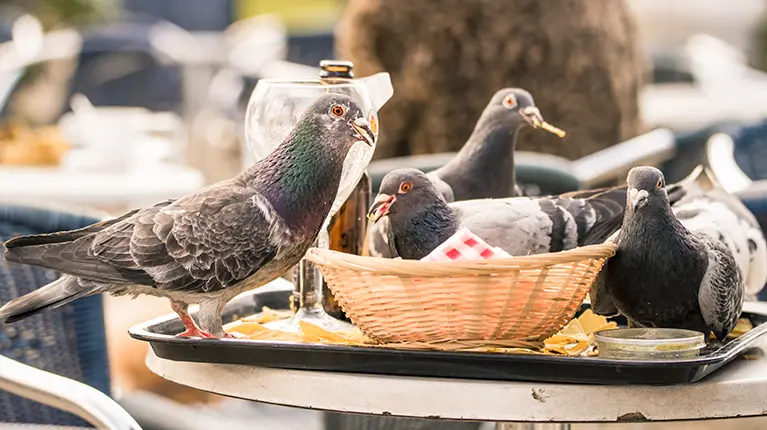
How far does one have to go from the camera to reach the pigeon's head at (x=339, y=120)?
6.08 feet

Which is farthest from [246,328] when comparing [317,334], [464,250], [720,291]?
[720,291]

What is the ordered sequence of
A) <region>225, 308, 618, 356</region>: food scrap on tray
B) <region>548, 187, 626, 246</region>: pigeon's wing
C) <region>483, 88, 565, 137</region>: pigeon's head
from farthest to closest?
<region>483, 88, 565, 137</region>: pigeon's head < <region>548, 187, 626, 246</region>: pigeon's wing < <region>225, 308, 618, 356</region>: food scrap on tray

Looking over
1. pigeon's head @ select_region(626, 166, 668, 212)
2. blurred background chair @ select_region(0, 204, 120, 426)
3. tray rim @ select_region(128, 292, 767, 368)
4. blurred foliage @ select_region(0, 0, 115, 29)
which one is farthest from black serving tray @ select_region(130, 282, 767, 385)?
blurred foliage @ select_region(0, 0, 115, 29)

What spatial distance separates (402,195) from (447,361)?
39 cm

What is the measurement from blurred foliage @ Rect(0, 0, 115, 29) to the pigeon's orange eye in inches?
309

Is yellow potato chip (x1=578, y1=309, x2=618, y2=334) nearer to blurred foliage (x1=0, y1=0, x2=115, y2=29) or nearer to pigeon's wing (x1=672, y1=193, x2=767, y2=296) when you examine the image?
pigeon's wing (x1=672, y1=193, x2=767, y2=296)

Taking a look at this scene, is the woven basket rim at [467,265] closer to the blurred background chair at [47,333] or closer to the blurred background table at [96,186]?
the blurred background chair at [47,333]

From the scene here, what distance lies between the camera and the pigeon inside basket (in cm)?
165

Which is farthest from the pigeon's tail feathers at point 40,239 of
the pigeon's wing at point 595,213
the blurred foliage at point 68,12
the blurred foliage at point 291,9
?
the blurred foliage at point 291,9

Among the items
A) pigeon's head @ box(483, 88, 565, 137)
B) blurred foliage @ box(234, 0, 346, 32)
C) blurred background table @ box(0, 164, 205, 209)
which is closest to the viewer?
pigeon's head @ box(483, 88, 565, 137)

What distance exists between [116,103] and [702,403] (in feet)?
22.7

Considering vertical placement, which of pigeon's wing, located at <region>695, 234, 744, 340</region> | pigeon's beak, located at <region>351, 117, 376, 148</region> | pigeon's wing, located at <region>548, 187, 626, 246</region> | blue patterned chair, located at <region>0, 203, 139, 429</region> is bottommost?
blue patterned chair, located at <region>0, 203, 139, 429</region>

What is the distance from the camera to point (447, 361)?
5.49 feet

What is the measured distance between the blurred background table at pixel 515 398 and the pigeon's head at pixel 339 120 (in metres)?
0.37
